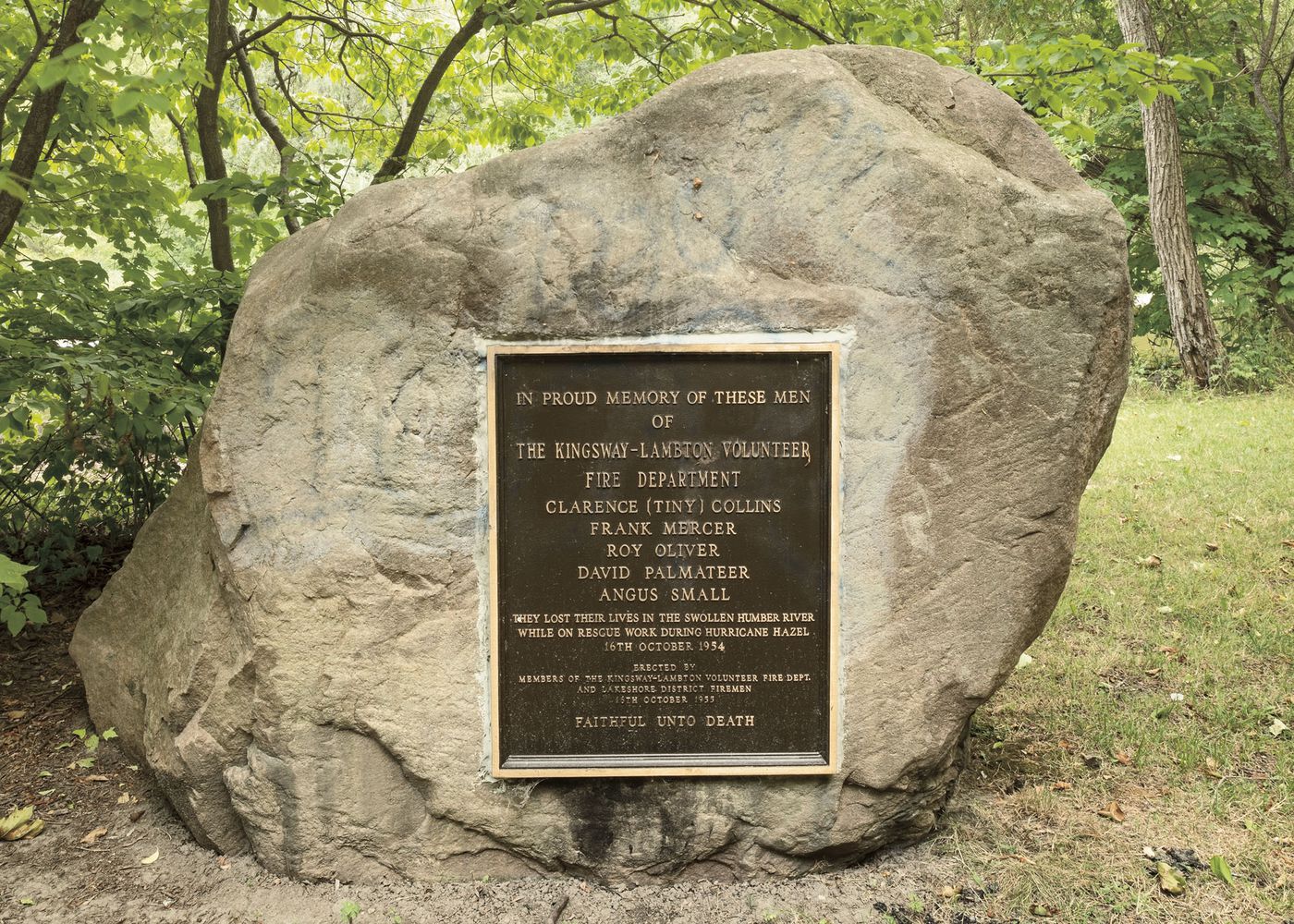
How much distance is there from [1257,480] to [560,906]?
6363 millimetres

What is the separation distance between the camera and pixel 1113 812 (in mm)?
3623

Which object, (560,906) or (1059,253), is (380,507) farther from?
(1059,253)

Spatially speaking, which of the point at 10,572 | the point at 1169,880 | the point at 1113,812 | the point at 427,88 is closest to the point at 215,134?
the point at 427,88

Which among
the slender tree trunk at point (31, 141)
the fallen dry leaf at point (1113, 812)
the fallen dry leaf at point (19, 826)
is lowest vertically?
the fallen dry leaf at point (19, 826)

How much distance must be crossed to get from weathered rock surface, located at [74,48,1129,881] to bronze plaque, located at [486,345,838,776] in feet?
0.30

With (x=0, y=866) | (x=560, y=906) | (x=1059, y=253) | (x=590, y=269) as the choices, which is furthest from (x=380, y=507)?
(x=1059, y=253)

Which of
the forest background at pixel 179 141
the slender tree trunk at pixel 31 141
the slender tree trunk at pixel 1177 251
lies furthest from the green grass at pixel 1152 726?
the slender tree trunk at pixel 1177 251

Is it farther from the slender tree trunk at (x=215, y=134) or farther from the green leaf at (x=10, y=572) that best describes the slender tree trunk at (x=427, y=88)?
the green leaf at (x=10, y=572)

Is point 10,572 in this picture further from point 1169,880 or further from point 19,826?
point 1169,880

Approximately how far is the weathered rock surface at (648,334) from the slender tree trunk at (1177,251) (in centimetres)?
995

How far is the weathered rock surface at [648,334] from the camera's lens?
3215 mm

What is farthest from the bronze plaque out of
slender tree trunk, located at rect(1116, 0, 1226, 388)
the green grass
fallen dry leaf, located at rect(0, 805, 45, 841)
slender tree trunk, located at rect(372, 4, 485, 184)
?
slender tree trunk, located at rect(1116, 0, 1226, 388)

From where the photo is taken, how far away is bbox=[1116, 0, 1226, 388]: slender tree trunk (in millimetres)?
11648

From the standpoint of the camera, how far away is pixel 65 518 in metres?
5.98
